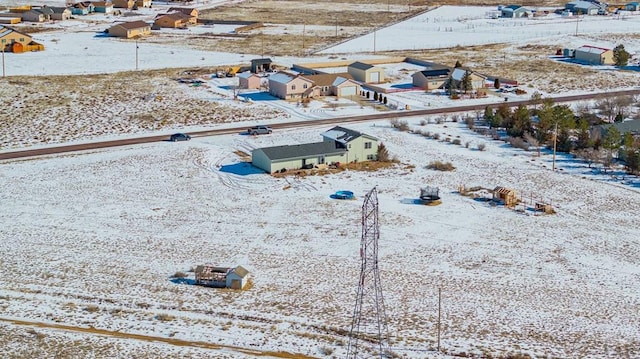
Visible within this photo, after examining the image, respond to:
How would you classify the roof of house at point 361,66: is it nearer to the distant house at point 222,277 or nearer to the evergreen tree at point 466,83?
the evergreen tree at point 466,83

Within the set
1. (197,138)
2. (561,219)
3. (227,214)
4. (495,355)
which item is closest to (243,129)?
(197,138)

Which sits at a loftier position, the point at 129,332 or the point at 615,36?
the point at 615,36

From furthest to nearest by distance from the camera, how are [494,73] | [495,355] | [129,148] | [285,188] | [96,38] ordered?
[96,38], [494,73], [129,148], [285,188], [495,355]

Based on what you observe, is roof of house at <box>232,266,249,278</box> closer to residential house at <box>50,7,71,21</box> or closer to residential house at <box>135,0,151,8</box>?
residential house at <box>50,7,71,21</box>

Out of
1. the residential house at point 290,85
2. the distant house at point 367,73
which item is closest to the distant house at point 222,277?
the residential house at point 290,85

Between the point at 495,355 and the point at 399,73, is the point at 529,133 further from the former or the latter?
the point at 495,355

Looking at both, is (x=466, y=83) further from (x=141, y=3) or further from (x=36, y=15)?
(x=141, y=3)
